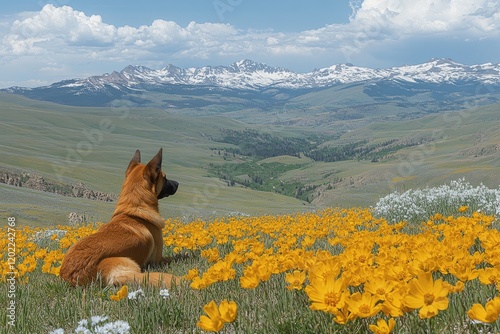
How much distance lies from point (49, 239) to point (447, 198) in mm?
12620

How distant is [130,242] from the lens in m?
7.68

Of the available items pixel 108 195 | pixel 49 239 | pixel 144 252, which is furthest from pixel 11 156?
pixel 144 252

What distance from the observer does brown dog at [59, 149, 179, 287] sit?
674cm

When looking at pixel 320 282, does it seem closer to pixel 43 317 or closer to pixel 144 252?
pixel 43 317

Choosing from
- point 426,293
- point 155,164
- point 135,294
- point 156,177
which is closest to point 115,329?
point 135,294

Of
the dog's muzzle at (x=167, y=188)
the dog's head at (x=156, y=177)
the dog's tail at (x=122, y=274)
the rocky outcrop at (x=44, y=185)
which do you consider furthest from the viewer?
the rocky outcrop at (x=44, y=185)

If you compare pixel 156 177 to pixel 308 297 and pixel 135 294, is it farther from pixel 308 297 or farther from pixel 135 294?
pixel 308 297

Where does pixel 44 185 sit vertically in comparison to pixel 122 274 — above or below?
below

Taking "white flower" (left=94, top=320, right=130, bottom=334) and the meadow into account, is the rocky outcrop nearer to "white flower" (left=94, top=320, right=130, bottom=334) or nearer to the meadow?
the meadow

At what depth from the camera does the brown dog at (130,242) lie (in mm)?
6742

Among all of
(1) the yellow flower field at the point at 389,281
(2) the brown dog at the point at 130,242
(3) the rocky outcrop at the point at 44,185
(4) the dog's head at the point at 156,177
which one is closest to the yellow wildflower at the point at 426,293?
(1) the yellow flower field at the point at 389,281

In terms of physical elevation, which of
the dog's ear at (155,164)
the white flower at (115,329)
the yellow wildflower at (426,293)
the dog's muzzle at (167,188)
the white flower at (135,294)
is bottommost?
the white flower at (135,294)

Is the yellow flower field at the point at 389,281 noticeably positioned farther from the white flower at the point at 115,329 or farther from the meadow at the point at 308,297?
the white flower at the point at 115,329

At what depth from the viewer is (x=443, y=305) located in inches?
105
